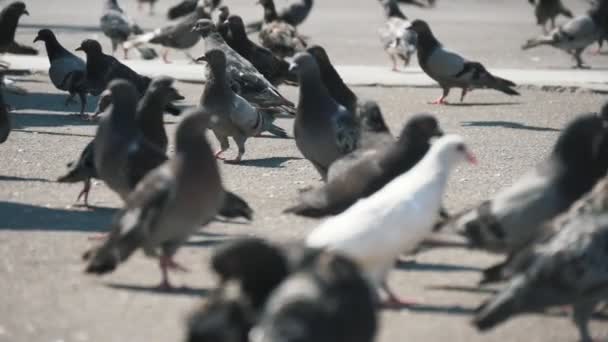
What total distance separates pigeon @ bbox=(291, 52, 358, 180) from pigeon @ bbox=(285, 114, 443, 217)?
5.46 ft

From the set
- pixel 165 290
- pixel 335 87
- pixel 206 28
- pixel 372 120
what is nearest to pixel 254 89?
pixel 206 28

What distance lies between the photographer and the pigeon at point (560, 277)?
5.67m

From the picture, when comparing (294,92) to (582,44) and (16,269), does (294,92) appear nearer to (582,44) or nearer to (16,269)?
(582,44)

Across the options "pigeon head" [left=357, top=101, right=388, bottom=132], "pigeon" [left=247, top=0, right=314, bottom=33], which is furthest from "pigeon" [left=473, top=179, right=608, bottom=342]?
"pigeon" [left=247, top=0, right=314, bottom=33]

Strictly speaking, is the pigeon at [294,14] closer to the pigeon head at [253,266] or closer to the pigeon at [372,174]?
the pigeon at [372,174]

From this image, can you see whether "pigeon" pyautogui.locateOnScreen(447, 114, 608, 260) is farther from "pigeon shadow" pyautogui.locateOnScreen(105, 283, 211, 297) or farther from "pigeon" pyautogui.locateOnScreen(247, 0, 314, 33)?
"pigeon" pyautogui.locateOnScreen(247, 0, 314, 33)

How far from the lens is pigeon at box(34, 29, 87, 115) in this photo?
13875 mm

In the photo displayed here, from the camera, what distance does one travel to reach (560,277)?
572 centimetres

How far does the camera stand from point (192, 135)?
6.84 metres

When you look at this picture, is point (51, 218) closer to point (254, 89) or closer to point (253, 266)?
point (253, 266)

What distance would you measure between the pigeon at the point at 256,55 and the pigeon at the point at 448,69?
5.64 ft

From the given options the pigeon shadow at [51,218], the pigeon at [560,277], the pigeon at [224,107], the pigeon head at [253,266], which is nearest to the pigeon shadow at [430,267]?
the pigeon at [560,277]

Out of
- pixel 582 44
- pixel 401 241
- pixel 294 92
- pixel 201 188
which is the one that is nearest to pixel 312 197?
pixel 201 188

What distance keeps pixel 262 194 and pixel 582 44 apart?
1095 cm
